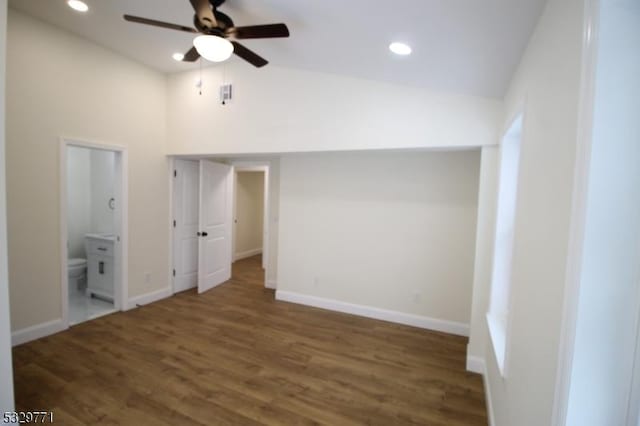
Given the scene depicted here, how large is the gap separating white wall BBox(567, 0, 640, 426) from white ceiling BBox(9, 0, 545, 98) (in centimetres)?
84

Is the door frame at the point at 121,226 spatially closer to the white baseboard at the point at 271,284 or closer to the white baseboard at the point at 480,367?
the white baseboard at the point at 271,284

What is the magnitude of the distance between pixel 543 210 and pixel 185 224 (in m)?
4.97

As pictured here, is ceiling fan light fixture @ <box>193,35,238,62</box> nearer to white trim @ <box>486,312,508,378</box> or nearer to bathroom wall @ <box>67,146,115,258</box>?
white trim @ <box>486,312,508,378</box>

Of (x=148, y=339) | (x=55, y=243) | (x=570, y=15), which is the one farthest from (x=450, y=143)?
(x=55, y=243)

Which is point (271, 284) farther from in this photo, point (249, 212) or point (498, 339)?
point (498, 339)

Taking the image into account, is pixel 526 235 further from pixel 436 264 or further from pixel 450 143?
pixel 436 264

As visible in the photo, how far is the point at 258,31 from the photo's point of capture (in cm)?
214

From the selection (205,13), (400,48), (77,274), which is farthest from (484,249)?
(77,274)

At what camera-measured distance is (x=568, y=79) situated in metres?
1.02

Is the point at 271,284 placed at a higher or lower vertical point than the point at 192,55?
lower

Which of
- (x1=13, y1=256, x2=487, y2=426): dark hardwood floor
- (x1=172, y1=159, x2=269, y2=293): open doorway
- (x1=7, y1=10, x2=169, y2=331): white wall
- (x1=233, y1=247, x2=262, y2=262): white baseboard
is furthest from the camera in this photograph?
(x1=233, y1=247, x2=262, y2=262): white baseboard

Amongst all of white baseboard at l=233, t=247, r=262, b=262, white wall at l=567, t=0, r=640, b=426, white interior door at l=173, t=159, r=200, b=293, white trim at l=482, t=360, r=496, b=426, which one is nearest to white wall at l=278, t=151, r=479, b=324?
white trim at l=482, t=360, r=496, b=426

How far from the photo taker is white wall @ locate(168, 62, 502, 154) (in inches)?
115

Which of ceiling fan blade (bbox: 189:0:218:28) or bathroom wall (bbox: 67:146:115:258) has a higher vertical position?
ceiling fan blade (bbox: 189:0:218:28)
